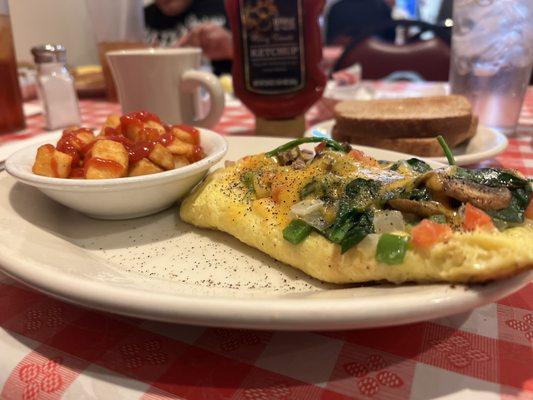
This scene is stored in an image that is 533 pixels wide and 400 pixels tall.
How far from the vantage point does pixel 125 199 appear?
132 cm

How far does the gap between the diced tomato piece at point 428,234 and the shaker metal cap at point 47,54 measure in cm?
244

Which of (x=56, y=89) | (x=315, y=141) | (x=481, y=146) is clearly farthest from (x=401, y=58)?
(x=315, y=141)

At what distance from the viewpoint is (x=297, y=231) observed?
3.52 ft

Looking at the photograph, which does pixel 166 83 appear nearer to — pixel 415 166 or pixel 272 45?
pixel 272 45

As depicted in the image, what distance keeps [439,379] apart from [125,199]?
3.15ft

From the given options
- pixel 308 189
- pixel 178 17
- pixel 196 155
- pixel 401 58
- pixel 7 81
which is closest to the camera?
pixel 308 189

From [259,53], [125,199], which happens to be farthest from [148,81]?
[125,199]

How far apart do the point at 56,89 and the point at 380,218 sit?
241cm

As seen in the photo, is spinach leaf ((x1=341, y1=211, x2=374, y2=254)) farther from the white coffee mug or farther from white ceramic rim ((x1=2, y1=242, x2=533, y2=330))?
the white coffee mug

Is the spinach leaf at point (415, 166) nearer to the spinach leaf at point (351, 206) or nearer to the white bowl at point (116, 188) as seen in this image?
the spinach leaf at point (351, 206)

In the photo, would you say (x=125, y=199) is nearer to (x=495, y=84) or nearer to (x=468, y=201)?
(x=468, y=201)

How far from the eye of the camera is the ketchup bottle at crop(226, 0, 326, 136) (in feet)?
6.95

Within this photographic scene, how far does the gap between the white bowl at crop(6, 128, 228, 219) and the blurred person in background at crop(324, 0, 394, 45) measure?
8.51 m

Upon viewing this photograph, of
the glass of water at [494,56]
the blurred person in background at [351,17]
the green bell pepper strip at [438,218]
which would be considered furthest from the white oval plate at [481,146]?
the blurred person in background at [351,17]
